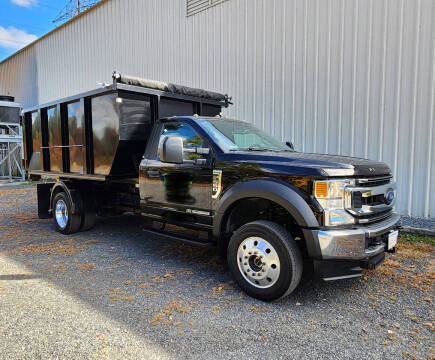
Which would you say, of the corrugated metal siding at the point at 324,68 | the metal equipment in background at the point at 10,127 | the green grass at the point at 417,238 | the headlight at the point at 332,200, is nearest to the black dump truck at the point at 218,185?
the headlight at the point at 332,200

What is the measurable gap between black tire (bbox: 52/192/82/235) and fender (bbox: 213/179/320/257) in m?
3.53

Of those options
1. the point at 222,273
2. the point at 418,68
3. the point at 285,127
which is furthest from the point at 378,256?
the point at 285,127

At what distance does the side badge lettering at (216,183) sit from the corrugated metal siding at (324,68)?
179 inches

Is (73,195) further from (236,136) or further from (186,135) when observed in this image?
(236,136)

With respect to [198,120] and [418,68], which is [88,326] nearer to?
[198,120]

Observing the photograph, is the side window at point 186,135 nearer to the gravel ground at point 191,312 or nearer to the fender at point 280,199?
the fender at point 280,199

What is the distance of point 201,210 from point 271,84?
559 cm

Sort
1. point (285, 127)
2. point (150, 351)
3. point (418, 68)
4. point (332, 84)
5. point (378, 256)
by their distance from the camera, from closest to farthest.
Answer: point (150, 351)
point (378, 256)
point (418, 68)
point (332, 84)
point (285, 127)

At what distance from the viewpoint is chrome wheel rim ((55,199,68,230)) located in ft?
20.8

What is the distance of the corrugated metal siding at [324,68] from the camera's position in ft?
21.2

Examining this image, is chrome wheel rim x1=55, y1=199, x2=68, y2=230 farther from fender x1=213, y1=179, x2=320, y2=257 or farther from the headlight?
the headlight

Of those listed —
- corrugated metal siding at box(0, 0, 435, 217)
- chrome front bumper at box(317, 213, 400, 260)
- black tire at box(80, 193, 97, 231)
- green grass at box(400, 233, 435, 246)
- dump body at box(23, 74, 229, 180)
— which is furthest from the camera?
corrugated metal siding at box(0, 0, 435, 217)

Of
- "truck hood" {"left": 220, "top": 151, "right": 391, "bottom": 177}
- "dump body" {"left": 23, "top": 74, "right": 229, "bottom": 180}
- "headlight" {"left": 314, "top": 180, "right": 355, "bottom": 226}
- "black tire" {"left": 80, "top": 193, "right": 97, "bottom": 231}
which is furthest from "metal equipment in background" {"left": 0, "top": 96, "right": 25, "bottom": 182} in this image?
"headlight" {"left": 314, "top": 180, "right": 355, "bottom": 226}

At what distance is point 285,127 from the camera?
27.4 feet
